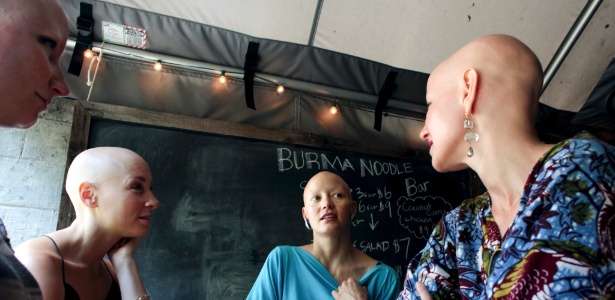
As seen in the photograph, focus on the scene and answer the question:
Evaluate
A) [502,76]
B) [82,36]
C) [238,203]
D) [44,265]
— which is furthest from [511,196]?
[82,36]

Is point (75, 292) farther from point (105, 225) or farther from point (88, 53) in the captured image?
point (88, 53)

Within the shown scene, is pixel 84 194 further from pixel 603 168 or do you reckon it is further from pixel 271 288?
pixel 603 168

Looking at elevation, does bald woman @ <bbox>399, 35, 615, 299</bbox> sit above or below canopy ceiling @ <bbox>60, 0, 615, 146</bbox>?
below

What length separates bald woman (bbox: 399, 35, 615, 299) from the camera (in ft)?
2.39

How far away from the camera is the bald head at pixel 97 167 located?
5.40ft

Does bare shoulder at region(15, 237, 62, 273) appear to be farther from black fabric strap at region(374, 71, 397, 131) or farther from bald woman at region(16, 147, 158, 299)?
black fabric strap at region(374, 71, 397, 131)

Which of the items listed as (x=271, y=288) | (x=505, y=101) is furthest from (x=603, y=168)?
(x=271, y=288)

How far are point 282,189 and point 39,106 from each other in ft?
6.79

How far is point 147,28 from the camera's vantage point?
8.82 ft

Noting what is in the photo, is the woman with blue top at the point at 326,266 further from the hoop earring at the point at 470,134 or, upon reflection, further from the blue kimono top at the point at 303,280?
the hoop earring at the point at 470,134

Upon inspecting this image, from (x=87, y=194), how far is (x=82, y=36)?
134 centimetres

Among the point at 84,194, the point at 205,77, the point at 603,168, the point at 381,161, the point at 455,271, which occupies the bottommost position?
the point at 455,271

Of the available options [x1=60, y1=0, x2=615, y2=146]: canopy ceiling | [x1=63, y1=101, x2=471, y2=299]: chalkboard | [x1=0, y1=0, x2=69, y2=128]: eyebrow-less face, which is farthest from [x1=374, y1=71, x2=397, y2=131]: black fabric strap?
[x1=0, y1=0, x2=69, y2=128]: eyebrow-less face

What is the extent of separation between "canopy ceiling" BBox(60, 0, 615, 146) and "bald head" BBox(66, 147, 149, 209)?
118 cm
